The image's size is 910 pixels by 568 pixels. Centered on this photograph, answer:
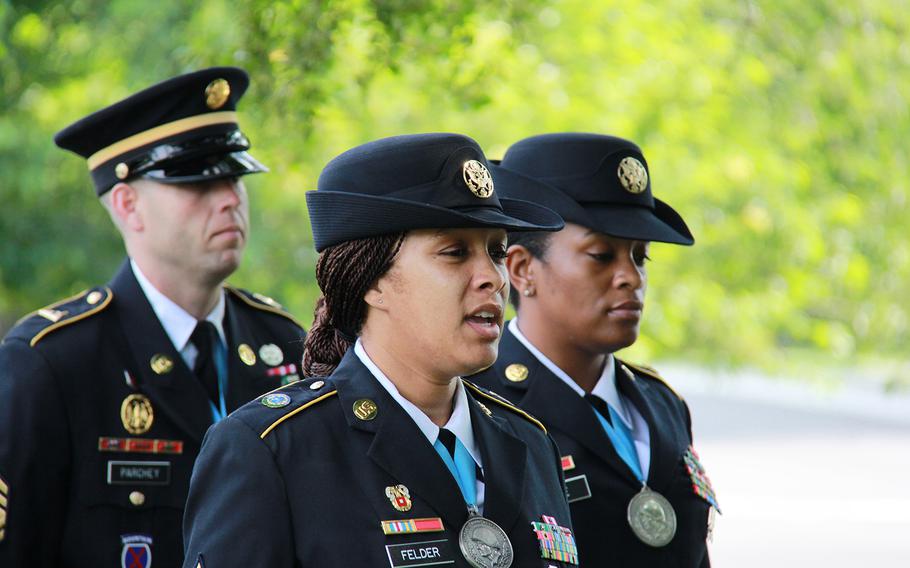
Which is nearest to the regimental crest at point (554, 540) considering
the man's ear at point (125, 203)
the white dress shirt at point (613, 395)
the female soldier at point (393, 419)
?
the female soldier at point (393, 419)

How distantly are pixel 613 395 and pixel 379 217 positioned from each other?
4.67 feet

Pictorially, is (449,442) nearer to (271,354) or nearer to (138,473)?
(138,473)

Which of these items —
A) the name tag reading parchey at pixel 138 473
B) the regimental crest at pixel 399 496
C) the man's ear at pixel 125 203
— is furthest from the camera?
the man's ear at pixel 125 203

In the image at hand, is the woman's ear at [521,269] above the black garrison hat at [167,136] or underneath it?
underneath

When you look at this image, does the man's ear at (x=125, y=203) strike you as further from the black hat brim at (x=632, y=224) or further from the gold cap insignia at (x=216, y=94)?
the black hat brim at (x=632, y=224)

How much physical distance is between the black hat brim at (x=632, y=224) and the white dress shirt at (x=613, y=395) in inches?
15.7

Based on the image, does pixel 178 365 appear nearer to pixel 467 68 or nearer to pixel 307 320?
pixel 467 68

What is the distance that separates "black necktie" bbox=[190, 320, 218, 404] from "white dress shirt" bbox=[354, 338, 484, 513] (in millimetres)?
1340

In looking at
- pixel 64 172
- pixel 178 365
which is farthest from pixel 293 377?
pixel 64 172

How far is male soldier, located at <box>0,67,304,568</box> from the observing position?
3.80m

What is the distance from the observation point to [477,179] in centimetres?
286

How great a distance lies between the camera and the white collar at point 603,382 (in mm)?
3932

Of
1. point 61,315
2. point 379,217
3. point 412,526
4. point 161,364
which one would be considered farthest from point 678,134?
point 412,526

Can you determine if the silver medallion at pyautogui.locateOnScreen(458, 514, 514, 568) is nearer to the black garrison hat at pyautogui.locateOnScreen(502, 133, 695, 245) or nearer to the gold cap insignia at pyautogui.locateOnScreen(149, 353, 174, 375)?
the black garrison hat at pyautogui.locateOnScreen(502, 133, 695, 245)
